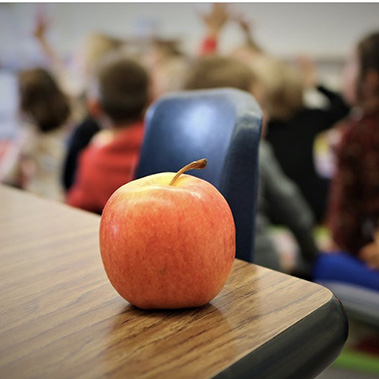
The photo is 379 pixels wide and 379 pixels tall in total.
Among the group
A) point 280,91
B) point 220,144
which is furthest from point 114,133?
point 220,144

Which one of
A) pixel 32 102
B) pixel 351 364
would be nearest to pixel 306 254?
pixel 351 364

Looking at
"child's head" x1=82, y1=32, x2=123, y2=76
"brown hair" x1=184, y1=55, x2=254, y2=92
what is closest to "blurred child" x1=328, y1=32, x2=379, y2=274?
"brown hair" x1=184, y1=55, x2=254, y2=92

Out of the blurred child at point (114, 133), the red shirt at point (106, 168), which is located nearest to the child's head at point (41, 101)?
the blurred child at point (114, 133)

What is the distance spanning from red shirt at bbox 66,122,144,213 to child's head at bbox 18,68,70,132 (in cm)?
63

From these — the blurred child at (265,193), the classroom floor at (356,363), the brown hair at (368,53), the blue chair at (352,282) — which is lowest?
the classroom floor at (356,363)

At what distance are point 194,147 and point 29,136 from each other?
5.12 ft

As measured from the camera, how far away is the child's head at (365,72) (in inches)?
62.4

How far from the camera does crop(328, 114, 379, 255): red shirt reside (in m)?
1.53

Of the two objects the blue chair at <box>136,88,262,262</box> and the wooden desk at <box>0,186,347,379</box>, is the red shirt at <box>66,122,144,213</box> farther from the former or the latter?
the wooden desk at <box>0,186,347,379</box>

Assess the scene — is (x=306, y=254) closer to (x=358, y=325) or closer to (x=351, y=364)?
(x=358, y=325)

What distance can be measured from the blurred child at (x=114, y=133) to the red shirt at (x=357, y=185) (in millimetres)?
637

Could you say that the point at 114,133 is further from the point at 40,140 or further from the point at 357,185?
the point at 357,185

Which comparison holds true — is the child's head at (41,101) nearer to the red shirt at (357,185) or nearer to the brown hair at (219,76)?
the brown hair at (219,76)

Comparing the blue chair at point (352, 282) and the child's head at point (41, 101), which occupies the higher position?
the child's head at point (41, 101)
